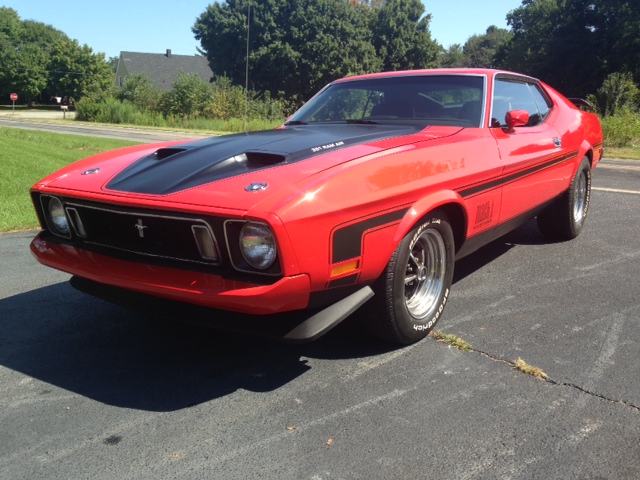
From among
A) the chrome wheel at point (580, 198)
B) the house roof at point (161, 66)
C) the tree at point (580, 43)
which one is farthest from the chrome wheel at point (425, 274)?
the house roof at point (161, 66)

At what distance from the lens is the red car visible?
7.75ft

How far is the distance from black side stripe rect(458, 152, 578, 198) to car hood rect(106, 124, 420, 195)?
1.69 feet

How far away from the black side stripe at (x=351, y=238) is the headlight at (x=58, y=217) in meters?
1.46

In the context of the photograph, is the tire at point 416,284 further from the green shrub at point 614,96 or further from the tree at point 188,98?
the tree at point 188,98

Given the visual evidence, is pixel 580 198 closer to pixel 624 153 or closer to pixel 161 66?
pixel 624 153

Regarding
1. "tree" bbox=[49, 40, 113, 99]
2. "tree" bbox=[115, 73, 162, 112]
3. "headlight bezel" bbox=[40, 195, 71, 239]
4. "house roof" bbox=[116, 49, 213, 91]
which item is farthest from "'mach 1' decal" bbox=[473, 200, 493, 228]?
"tree" bbox=[49, 40, 113, 99]

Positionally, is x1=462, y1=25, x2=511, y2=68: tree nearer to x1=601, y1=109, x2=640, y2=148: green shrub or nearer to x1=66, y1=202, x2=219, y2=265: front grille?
x1=601, y1=109, x2=640, y2=148: green shrub

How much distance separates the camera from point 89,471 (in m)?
2.06

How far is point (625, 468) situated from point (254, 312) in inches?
57.6

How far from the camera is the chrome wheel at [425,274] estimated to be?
10.2ft

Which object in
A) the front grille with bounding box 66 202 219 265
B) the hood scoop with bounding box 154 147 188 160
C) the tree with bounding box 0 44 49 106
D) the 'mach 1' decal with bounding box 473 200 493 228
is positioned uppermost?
the hood scoop with bounding box 154 147 188 160

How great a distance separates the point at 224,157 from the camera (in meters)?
2.87

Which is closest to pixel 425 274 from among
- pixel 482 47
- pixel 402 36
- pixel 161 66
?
pixel 402 36

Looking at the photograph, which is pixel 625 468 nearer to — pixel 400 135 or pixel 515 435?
pixel 515 435
